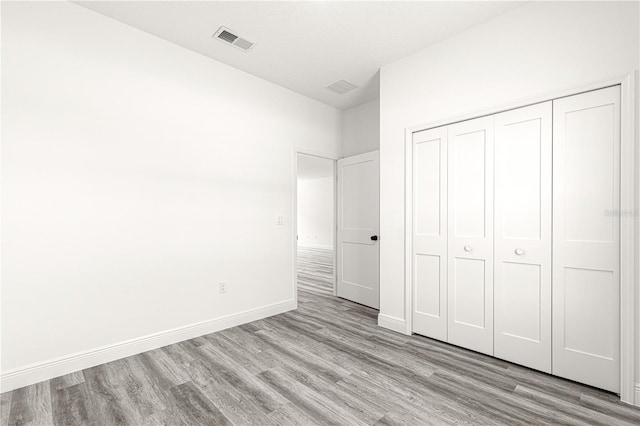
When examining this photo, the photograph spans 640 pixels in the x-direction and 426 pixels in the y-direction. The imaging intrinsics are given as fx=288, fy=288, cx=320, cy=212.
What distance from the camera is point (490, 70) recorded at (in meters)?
2.52

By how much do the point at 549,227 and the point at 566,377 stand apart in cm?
112

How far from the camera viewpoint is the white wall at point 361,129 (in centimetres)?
416

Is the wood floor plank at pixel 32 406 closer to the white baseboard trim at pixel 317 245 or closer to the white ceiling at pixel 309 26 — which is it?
the white ceiling at pixel 309 26

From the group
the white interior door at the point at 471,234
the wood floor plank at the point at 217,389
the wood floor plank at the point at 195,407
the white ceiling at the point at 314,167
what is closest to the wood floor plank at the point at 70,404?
the wood floor plank at the point at 195,407

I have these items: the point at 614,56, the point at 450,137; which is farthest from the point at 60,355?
the point at 614,56

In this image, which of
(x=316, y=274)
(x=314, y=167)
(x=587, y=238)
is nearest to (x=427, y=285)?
(x=587, y=238)

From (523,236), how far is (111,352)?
3600 mm

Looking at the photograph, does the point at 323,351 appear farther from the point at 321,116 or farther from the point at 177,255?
the point at 321,116

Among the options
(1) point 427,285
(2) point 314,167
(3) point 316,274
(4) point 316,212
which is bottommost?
(3) point 316,274

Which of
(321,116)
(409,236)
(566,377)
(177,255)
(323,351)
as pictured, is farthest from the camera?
(321,116)

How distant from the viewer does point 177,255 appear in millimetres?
2871

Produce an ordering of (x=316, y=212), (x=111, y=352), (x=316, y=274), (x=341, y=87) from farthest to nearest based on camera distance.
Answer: (x=316, y=212), (x=316, y=274), (x=341, y=87), (x=111, y=352)

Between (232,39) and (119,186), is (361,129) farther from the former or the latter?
(119,186)

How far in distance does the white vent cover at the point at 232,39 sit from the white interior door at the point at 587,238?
2.76 m
